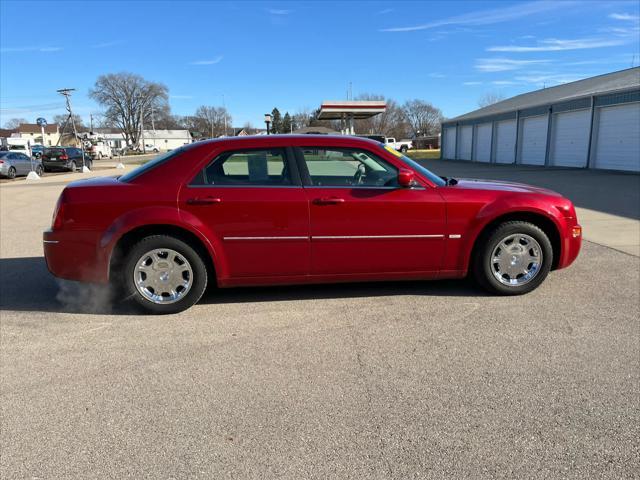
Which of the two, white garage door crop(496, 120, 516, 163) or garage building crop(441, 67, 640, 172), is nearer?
garage building crop(441, 67, 640, 172)

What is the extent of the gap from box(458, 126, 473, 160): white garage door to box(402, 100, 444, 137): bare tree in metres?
69.5

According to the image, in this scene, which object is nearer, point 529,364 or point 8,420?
point 8,420

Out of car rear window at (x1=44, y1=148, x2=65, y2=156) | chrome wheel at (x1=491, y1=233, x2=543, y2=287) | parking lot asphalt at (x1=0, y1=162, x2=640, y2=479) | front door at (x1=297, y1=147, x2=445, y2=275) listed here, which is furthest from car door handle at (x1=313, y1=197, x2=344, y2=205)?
car rear window at (x1=44, y1=148, x2=65, y2=156)

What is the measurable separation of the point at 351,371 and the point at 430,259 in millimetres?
1706

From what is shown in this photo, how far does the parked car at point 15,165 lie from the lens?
25.6 m

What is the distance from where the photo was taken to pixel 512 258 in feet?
15.4

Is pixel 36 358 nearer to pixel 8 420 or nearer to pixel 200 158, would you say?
pixel 8 420

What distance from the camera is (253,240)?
434cm

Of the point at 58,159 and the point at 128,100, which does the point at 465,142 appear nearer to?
the point at 58,159

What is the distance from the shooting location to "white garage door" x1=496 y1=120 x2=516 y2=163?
1225 inches

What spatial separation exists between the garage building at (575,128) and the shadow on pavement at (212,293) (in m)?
19.8

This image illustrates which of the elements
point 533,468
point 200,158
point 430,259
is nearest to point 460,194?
point 430,259

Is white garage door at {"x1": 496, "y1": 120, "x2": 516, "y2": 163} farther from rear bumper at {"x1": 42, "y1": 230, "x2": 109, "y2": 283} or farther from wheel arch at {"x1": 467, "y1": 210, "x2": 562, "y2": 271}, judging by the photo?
rear bumper at {"x1": 42, "y1": 230, "x2": 109, "y2": 283}

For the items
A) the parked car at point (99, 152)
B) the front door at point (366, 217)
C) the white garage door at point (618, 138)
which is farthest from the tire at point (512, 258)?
the parked car at point (99, 152)
